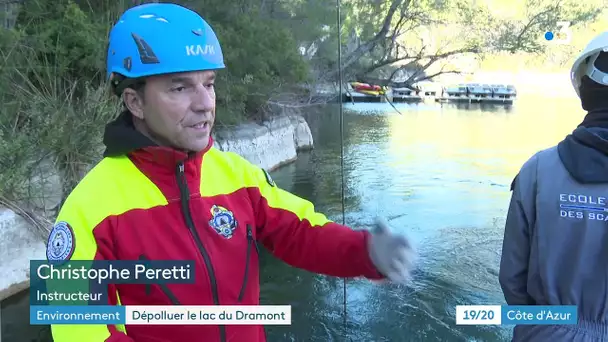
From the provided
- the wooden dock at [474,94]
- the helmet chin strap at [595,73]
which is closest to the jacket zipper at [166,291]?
the helmet chin strap at [595,73]

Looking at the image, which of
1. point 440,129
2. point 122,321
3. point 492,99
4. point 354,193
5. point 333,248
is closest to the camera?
point 122,321

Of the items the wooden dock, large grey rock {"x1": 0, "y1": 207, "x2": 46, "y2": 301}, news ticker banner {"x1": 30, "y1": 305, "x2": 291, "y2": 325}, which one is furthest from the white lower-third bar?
the wooden dock

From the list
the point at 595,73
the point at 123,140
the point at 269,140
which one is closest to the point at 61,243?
the point at 123,140

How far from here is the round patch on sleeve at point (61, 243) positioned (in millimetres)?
930

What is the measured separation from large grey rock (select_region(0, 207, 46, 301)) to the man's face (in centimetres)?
365

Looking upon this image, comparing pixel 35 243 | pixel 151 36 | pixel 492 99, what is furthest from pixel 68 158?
pixel 492 99

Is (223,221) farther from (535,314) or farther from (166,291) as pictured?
(535,314)

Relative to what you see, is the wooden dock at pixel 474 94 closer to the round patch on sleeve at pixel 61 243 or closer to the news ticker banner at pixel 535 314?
the news ticker banner at pixel 535 314

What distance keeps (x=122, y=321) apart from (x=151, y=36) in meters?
0.54

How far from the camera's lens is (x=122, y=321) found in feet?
3.23

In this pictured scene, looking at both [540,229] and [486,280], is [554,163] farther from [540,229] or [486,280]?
[486,280]

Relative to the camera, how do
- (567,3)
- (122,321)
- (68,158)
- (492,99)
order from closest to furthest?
(122,321)
(68,158)
(567,3)
(492,99)

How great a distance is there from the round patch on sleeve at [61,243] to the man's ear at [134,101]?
27 centimetres

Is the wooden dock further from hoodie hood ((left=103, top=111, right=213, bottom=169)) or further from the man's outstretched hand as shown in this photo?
hoodie hood ((left=103, top=111, right=213, bottom=169))
